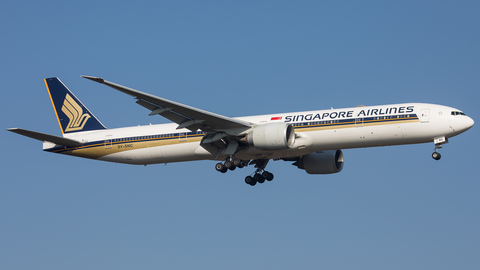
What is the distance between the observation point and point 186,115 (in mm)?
36906

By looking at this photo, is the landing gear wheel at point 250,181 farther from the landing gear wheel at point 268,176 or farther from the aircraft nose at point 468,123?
the aircraft nose at point 468,123

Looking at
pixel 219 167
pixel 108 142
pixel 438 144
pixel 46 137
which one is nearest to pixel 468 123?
pixel 438 144

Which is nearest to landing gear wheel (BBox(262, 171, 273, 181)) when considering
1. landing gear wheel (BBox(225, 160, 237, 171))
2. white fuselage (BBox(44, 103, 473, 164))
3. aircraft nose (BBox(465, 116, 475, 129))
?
white fuselage (BBox(44, 103, 473, 164))

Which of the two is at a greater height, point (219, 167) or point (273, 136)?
point (273, 136)

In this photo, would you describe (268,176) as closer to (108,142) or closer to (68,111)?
(108,142)

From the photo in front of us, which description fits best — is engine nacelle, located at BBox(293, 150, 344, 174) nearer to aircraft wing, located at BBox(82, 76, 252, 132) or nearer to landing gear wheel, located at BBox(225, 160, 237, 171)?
landing gear wheel, located at BBox(225, 160, 237, 171)

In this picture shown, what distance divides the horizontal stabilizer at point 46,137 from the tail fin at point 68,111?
99.8 inches

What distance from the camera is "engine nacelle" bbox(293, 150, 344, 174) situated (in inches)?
1705

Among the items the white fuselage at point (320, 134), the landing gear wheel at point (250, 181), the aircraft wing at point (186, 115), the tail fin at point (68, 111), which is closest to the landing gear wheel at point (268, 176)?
the landing gear wheel at point (250, 181)

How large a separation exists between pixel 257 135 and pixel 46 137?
1549 cm

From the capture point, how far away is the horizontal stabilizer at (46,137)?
37.7 meters

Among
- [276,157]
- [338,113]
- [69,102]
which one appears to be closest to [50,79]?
[69,102]

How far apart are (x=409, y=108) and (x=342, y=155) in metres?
9.20

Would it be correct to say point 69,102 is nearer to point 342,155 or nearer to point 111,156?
point 111,156
